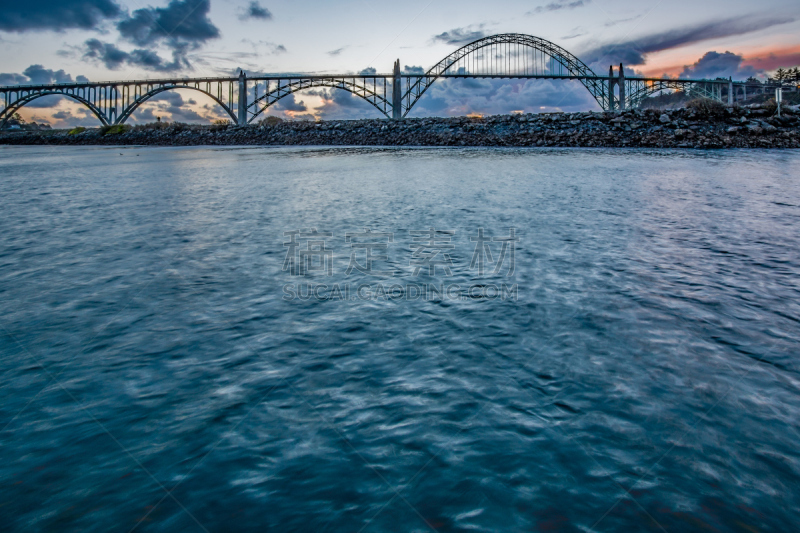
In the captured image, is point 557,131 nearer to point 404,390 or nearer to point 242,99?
point 404,390

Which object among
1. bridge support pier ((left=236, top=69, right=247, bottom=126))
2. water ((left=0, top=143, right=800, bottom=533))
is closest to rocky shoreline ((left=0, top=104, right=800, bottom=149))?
bridge support pier ((left=236, top=69, right=247, bottom=126))

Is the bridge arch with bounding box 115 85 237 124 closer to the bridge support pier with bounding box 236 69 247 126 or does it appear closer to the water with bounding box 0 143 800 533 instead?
the bridge support pier with bounding box 236 69 247 126

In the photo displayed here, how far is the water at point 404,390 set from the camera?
2.25 m

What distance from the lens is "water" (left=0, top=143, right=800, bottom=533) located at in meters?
2.25

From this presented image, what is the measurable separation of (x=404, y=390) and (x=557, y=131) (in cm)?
4067

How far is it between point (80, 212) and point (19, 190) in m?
6.54

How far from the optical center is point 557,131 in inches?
1577

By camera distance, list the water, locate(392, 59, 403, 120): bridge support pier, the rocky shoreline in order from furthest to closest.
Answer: locate(392, 59, 403, 120): bridge support pier
the rocky shoreline
the water

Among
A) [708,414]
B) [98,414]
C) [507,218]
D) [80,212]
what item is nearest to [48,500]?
[98,414]

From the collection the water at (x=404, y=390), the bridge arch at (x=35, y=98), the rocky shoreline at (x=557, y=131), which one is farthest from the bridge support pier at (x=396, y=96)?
the water at (x=404, y=390)

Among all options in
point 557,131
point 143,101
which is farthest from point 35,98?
point 557,131

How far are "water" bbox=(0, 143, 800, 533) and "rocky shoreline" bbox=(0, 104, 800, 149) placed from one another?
29830 millimetres

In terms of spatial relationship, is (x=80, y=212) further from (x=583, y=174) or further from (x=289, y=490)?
(x=583, y=174)

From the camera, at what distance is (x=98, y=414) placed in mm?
2986
